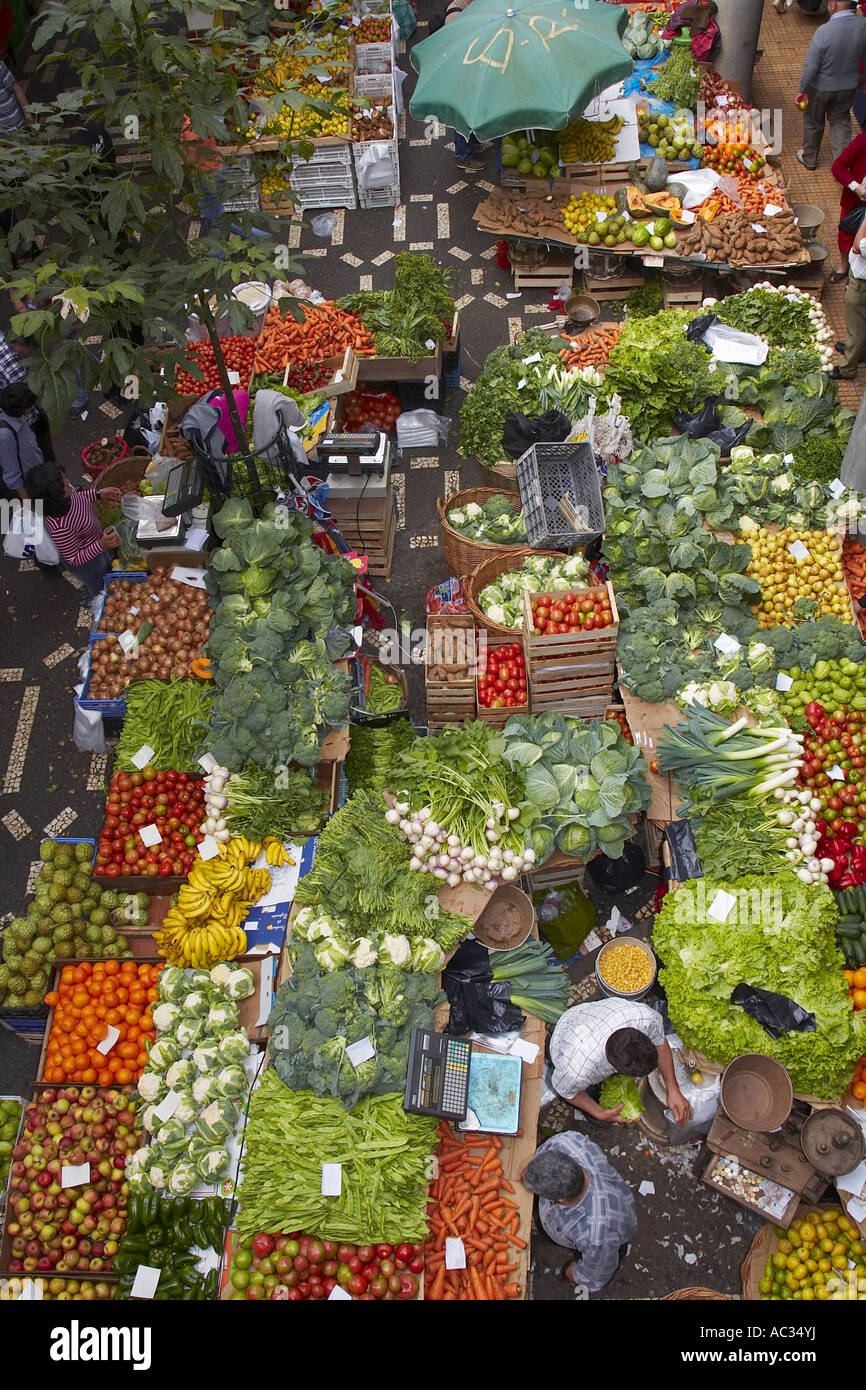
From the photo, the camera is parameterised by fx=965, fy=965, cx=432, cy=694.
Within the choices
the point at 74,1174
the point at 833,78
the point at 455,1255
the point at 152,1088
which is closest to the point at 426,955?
the point at 455,1255

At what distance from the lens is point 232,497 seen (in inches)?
259

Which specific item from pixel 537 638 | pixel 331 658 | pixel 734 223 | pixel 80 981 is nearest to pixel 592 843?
pixel 537 638

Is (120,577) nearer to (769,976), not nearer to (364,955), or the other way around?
(364,955)

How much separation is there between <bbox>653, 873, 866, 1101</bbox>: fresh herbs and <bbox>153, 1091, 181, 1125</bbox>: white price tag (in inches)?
104

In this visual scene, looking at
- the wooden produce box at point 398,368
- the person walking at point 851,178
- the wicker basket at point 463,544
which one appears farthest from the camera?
the person walking at point 851,178

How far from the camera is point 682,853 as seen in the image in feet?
18.6

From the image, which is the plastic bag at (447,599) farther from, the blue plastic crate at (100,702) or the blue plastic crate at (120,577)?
the blue plastic crate at (100,702)

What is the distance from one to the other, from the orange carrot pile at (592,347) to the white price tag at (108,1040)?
20.2 ft

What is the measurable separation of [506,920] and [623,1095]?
3.77ft

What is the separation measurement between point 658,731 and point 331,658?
84.5 inches

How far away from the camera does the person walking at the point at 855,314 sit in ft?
26.8

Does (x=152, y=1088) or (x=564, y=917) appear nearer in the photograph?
(x=152, y=1088)

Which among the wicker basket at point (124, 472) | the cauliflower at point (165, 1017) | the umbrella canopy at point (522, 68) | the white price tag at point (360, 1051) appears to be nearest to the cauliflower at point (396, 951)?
the white price tag at point (360, 1051)

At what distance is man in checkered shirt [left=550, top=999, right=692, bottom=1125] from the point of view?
4.91 meters
